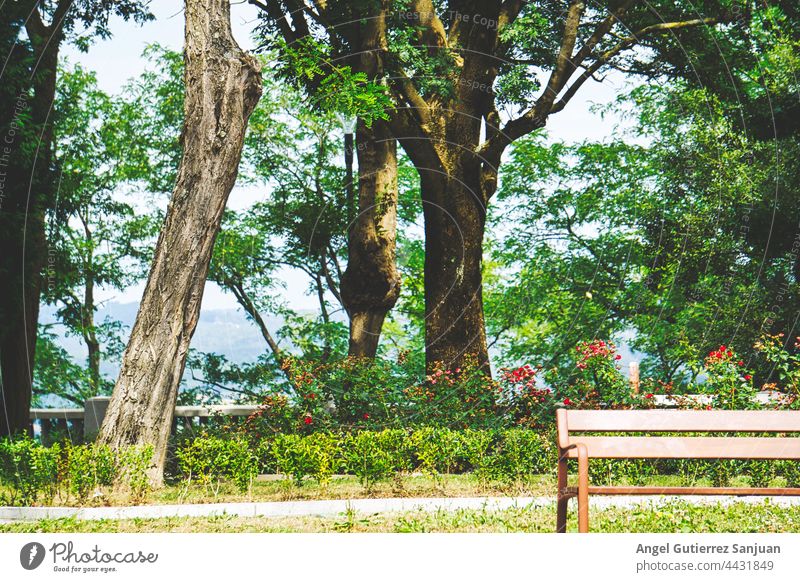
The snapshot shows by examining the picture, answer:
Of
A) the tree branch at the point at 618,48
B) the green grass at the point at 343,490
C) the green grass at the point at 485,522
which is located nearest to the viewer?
the green grass at the point at 485,522

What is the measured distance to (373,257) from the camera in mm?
Result: 13484

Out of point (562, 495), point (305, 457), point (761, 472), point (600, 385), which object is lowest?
point (761, 472)

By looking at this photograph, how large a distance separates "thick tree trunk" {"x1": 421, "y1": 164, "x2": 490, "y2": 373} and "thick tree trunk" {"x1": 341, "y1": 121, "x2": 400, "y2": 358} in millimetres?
779

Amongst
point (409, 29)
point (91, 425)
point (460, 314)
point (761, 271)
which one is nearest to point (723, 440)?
point (460, 314)

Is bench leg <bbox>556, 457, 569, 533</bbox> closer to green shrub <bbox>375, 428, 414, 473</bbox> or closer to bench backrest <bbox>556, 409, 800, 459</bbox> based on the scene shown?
bench backrest <bbox>556, 409, 800, 459</bbox>

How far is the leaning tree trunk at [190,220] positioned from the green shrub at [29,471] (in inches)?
34.7

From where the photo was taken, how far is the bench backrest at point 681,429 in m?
5.76

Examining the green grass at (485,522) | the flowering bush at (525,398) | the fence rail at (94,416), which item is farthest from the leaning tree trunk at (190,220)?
the flowering bush at (525,398)

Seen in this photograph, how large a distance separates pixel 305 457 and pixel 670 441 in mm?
3779

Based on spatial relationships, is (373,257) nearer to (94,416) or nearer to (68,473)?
(94,416)

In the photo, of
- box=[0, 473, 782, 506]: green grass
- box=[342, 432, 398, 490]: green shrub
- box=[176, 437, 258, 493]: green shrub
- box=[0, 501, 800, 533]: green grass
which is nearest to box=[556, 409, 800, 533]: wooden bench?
box=[0, 501, 800, 533]: green grass

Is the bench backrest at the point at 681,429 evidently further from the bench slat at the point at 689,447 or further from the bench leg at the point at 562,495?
the bench leg at the point at 562,495

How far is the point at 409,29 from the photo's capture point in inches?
493

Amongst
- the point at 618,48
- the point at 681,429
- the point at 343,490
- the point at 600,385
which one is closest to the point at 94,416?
the point at 343,490
